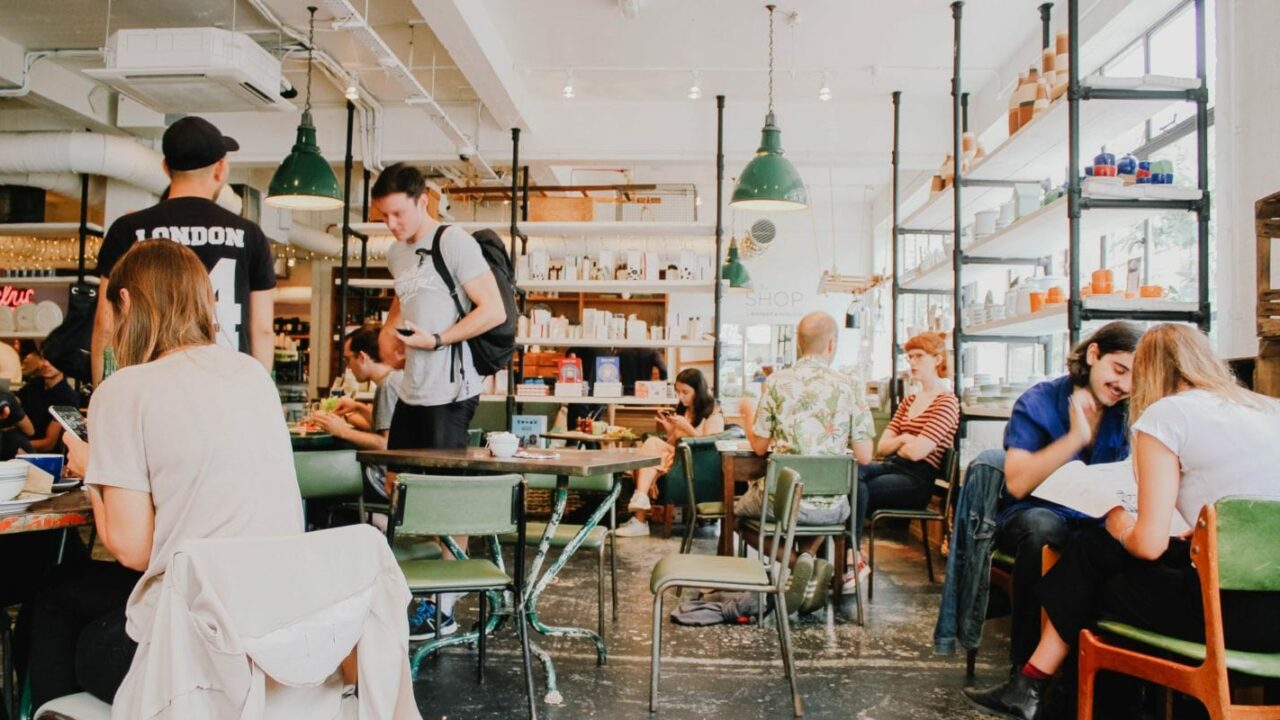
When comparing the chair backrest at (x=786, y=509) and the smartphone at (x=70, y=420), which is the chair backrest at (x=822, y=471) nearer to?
the chair backrest at (x=786, y=509)

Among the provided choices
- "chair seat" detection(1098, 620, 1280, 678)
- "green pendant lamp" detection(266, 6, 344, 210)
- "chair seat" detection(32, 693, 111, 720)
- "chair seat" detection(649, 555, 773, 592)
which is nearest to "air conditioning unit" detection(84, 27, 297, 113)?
"green pendant lamp" detection(266, 6, 344, 210)

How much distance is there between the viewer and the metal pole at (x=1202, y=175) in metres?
4.14

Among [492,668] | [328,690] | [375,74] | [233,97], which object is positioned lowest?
[492,668]

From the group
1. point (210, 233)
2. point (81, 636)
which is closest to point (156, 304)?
point (81, 636)

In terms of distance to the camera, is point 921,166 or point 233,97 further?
point 921,166

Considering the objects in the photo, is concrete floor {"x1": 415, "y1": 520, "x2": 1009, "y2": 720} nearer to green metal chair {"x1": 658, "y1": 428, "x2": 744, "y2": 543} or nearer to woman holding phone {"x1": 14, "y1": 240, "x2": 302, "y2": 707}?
green metal chair {"x1": 658, "y1": 428, "x2": 744, "y2": 543}

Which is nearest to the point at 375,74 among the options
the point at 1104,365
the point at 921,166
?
the point at 921,166

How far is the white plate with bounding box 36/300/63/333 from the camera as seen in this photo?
31.0 feet

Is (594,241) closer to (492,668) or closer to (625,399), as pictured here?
(625,399)

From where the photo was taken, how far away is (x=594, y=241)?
857cm

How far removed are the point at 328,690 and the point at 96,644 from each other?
18.8 inches

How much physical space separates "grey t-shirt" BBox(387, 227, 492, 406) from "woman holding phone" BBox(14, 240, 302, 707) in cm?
141

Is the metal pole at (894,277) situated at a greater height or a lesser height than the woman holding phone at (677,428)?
greater

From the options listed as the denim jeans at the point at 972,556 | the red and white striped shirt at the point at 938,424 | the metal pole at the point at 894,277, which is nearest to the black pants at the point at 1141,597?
the denim jeans at the point at 972,556
